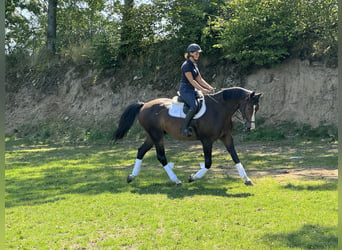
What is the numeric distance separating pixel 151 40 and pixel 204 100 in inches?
653

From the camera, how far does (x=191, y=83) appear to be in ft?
29.6

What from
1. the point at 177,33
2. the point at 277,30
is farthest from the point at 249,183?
the point at 177,33

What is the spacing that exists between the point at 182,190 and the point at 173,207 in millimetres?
1544

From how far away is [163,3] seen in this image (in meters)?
23.2

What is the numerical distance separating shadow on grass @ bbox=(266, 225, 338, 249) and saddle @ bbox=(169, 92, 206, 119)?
4.13 metres

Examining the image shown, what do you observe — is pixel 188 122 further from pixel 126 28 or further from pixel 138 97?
pixel 126 28

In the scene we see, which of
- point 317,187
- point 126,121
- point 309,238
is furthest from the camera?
point 126,121

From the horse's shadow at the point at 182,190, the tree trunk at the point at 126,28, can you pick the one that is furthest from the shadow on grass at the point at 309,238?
the tree trunk at the point at 126,28

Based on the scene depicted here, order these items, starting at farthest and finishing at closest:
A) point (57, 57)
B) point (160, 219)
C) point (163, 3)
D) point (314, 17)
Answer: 1. point (57, 57)
2. point (163, 3)
3. point (314, 17)
4. point (160, 219)

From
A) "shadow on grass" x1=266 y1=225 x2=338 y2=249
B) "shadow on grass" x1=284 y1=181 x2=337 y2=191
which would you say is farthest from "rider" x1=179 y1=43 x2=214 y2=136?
"shadow on grass" x1=266 y1=225 x2=338 y2=249

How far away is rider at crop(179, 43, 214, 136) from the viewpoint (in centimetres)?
899

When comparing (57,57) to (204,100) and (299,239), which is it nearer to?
(204,100)

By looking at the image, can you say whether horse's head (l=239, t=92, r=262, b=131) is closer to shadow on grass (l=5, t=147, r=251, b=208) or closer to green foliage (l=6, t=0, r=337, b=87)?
shadow on grass (l=5, t=147, r=251, b=208)

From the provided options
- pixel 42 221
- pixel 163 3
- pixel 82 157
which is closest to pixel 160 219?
pixel 42 221
